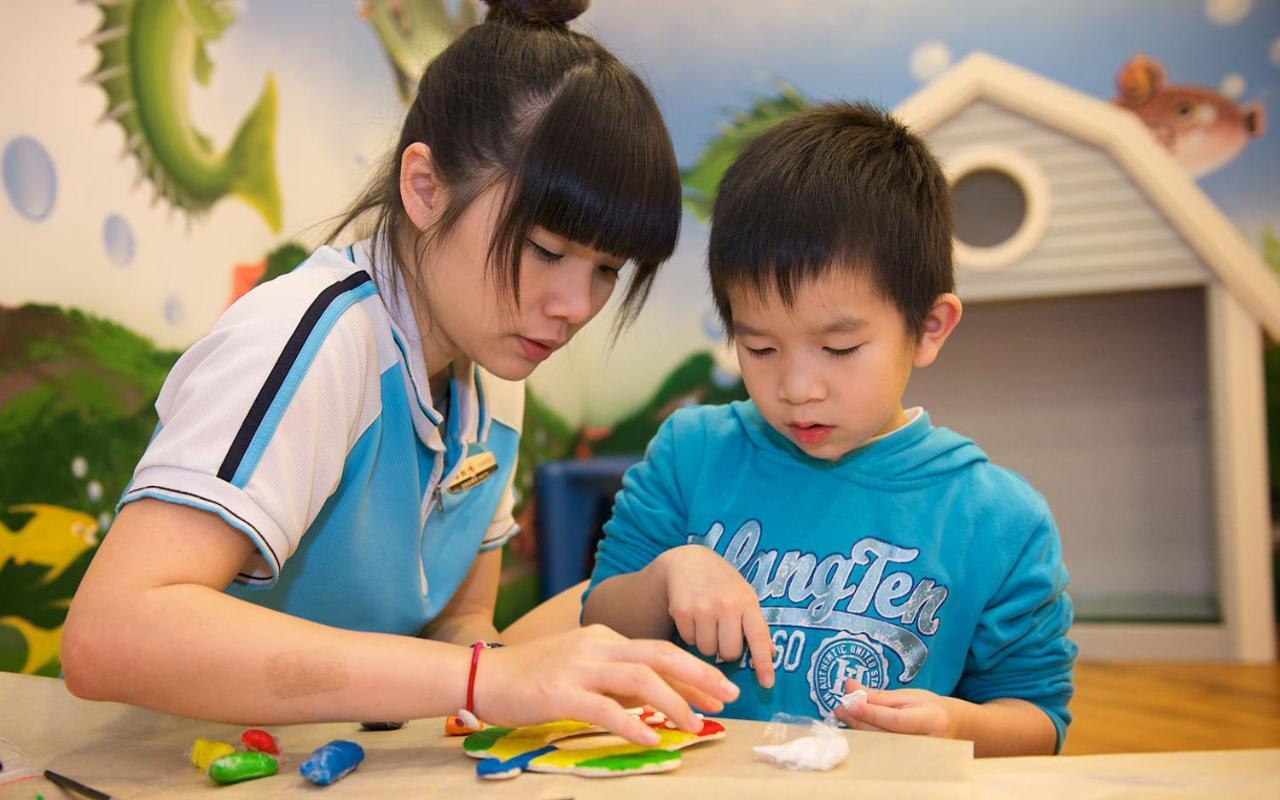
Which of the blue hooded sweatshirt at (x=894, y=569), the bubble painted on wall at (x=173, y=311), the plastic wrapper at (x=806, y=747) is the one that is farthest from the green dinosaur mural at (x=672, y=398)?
the plastic wrapper at (x=806, y=747)

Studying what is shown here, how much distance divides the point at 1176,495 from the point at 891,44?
143 cm

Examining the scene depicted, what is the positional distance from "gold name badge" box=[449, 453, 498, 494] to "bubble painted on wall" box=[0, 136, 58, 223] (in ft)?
1.99

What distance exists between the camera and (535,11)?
3.03 feet

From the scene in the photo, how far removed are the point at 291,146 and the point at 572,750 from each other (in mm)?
1301

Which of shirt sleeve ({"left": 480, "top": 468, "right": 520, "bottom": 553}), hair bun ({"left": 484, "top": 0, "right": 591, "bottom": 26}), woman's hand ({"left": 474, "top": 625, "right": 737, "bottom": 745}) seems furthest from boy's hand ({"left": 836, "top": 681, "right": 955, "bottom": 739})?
hair bun ({"left": 484, "top": 0, "right": 591, "bottom": 26})

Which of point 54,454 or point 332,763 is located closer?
point 332,763

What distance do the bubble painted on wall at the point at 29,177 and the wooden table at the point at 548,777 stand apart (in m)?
0.64

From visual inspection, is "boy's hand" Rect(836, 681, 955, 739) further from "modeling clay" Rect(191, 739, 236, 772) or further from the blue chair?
the blue chair

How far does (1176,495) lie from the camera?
9.15 ft

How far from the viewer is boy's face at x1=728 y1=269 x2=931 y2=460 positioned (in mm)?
846

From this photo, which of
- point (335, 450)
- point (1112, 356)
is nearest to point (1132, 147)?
point (1112, 356)

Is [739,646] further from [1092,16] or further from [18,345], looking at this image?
[1092,16]

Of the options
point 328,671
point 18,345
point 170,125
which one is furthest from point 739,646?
point 170,125

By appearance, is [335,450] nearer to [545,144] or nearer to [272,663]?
[272,663]
